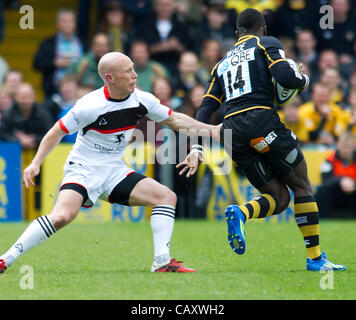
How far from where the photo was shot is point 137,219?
13.3 meters

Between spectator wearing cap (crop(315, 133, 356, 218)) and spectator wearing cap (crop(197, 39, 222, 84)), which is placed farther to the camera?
spectator wearing cap (crop(197, 39, 222, 84))

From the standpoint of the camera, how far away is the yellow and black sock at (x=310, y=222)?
727 centimetres

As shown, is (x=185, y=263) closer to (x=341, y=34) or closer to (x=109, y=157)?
(x=109, y=157)

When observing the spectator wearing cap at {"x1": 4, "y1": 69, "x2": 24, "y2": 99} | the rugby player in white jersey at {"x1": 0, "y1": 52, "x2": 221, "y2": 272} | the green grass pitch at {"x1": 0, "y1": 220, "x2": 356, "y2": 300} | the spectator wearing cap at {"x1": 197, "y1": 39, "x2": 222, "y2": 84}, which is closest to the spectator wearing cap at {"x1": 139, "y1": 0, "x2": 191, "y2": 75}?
the spectator wearing cap at {"x1": 197, "y1": 39, "x2": 222, "y2": 84}

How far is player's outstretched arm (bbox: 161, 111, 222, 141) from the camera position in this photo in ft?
24.2

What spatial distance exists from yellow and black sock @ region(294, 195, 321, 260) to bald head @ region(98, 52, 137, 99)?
1.88 metres

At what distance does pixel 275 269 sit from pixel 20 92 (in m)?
7.37

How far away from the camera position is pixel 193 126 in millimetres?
7414

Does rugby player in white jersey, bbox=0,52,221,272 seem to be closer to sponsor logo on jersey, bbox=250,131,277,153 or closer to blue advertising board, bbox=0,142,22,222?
sponsor logo on jersey, bbox=250,131,277,153

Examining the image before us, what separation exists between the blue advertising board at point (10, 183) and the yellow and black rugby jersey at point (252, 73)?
21.3 ft

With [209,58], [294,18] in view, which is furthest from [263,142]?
[294,18]

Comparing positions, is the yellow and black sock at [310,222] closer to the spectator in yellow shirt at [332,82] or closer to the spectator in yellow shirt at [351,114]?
the spectator in yellow shirt at [351,114]

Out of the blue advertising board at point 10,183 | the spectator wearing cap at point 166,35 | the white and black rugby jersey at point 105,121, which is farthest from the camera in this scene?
the spectator wearing cap at point 166,35

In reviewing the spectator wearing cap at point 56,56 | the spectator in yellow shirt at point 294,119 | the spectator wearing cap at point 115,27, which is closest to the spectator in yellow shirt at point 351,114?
the spectator in yellow shirt at point 294,119
